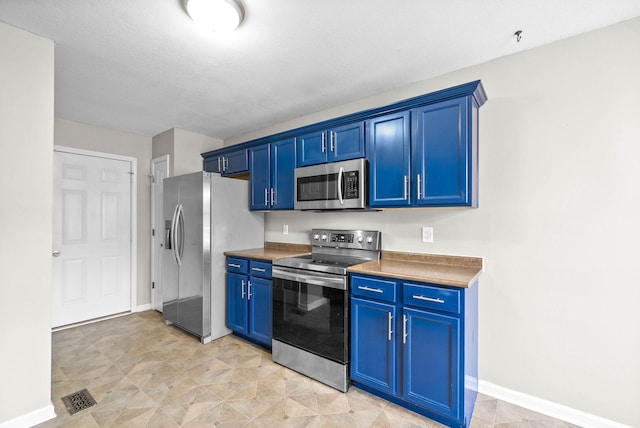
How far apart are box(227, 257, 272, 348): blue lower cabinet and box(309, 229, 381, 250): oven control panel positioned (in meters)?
0.60

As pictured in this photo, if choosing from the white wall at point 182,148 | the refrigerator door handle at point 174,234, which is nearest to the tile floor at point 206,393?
the refrigerator door handle at point 174,234

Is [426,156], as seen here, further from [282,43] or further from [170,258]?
[170,258]

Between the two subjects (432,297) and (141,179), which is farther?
(141,179)

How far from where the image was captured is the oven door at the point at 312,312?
7.55 feet

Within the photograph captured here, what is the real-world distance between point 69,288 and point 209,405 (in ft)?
9.01

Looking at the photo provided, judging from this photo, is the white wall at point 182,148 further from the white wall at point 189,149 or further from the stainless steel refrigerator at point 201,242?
the stainless steel refrigerator at point 201,242

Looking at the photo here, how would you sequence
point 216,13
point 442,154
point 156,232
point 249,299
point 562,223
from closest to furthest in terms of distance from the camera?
point 216,13 < point 562,223 < point 442,154 < point 249,299 < point 156,232

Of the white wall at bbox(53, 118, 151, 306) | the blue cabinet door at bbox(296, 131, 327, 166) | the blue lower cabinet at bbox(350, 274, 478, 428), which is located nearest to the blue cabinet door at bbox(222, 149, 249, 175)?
the blue cabinet door at bbox(296, 131, 327, 166)

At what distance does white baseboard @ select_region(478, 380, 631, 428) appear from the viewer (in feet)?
6.22

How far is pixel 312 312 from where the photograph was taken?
97.7 inches

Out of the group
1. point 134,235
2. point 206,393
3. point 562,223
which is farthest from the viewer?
point 134,235

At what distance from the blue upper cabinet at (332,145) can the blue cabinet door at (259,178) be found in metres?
0.49

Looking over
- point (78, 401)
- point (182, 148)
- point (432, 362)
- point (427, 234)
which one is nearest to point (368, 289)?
point (432, 362)

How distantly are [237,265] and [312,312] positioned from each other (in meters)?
1.15
